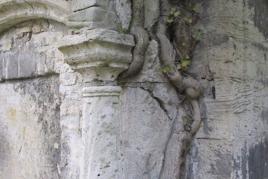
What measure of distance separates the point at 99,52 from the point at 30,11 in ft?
3.22

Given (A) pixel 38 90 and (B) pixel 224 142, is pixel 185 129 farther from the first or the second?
(A) pixel 38 90

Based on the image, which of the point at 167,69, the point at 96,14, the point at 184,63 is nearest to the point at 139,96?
the point at 167,69

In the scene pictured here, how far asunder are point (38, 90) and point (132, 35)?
38.9 inches

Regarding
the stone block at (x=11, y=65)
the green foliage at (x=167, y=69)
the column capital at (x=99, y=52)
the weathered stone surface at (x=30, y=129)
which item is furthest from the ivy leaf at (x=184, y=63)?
the stone block at (x=11, y=65)

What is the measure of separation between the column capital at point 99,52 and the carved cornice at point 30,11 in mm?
277

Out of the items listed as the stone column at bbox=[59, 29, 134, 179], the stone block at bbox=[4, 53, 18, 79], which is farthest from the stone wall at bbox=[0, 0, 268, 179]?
the stone block at bbox=[4, 53, 18, 79]

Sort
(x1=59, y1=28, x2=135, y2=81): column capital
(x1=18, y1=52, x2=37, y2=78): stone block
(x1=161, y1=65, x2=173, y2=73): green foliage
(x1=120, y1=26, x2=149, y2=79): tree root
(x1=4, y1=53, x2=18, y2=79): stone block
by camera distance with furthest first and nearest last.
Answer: (x1=4, y1=53, x2=18, y2=79): stone block
(x1=18, y1=52, x2=37, y2=78): stone block
(x1=161, y1=65, x2=173, y2=73): green foliage
(x1=120, y1=26, x2=149, y2=79): tree root
(x1=59, y1=28, x2=135, y2=81): column capital

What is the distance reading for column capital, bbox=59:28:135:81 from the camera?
2260mm

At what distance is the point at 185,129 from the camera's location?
8.70 feet

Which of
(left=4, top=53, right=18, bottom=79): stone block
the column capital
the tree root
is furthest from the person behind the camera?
(left=4, top=53, right=18, bottom=79): stone block

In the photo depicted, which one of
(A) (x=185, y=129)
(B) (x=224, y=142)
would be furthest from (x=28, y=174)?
(B) (x=224, y=142)

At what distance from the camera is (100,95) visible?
2.34m

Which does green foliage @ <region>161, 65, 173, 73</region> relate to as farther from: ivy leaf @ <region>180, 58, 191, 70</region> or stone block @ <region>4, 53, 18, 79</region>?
stone block @ <region>4, 53, 18, 79</region>

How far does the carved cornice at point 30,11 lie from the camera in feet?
8.50
